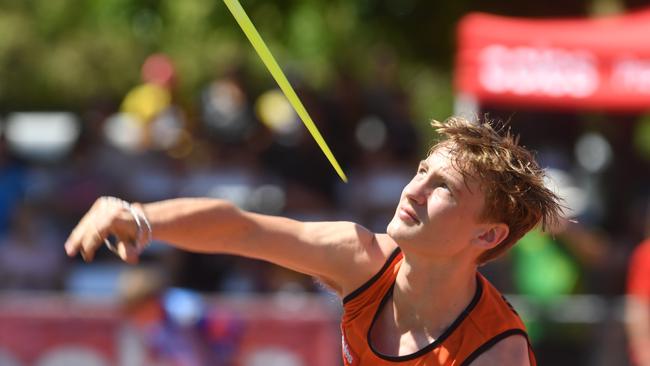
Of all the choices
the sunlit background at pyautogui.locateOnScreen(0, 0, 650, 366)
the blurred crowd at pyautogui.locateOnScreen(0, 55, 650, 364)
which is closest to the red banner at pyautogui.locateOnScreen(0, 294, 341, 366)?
the sunlit background at pyautogui.locateOnScreen(0, 0, 650, 366)

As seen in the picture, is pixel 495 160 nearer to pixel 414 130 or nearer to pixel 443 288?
pixel 443 288

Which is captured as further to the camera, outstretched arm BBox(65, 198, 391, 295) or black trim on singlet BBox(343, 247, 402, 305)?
black trim on singlet BBox(343, 247, 402, 305)

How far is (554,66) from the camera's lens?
31.2 feet

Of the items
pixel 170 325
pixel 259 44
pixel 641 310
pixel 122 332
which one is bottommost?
pixel 122 332

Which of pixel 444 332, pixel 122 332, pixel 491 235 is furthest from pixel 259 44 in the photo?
pixel 122 332

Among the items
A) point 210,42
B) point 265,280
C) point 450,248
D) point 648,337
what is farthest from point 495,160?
point 210,42

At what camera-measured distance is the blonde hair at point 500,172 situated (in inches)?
147

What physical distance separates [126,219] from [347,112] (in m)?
6.30

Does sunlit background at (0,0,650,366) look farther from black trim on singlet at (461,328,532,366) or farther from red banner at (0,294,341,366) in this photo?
black trim on singlet at (461,328,532,366)

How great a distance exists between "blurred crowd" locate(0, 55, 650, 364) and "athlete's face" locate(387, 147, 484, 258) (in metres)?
4.41

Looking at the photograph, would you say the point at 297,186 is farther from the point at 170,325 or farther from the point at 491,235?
the point at 491,235

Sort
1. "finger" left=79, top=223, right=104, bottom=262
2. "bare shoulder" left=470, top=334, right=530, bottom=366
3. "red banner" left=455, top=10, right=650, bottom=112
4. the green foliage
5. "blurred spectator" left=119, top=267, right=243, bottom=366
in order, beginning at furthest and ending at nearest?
1. the green foliage
2. "red banner" left=455, top=10, right=650, bottom=112
3. "blurred spectator" left=119, top=267, right=243, bottom=366
4. "bare shoulder" left=470, top=334, right=530, bottom=366
5. "finger" left=79, top=223, right=104, bottom=262

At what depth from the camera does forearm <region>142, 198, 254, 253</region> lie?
3.59m

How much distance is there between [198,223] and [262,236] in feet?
0.86
